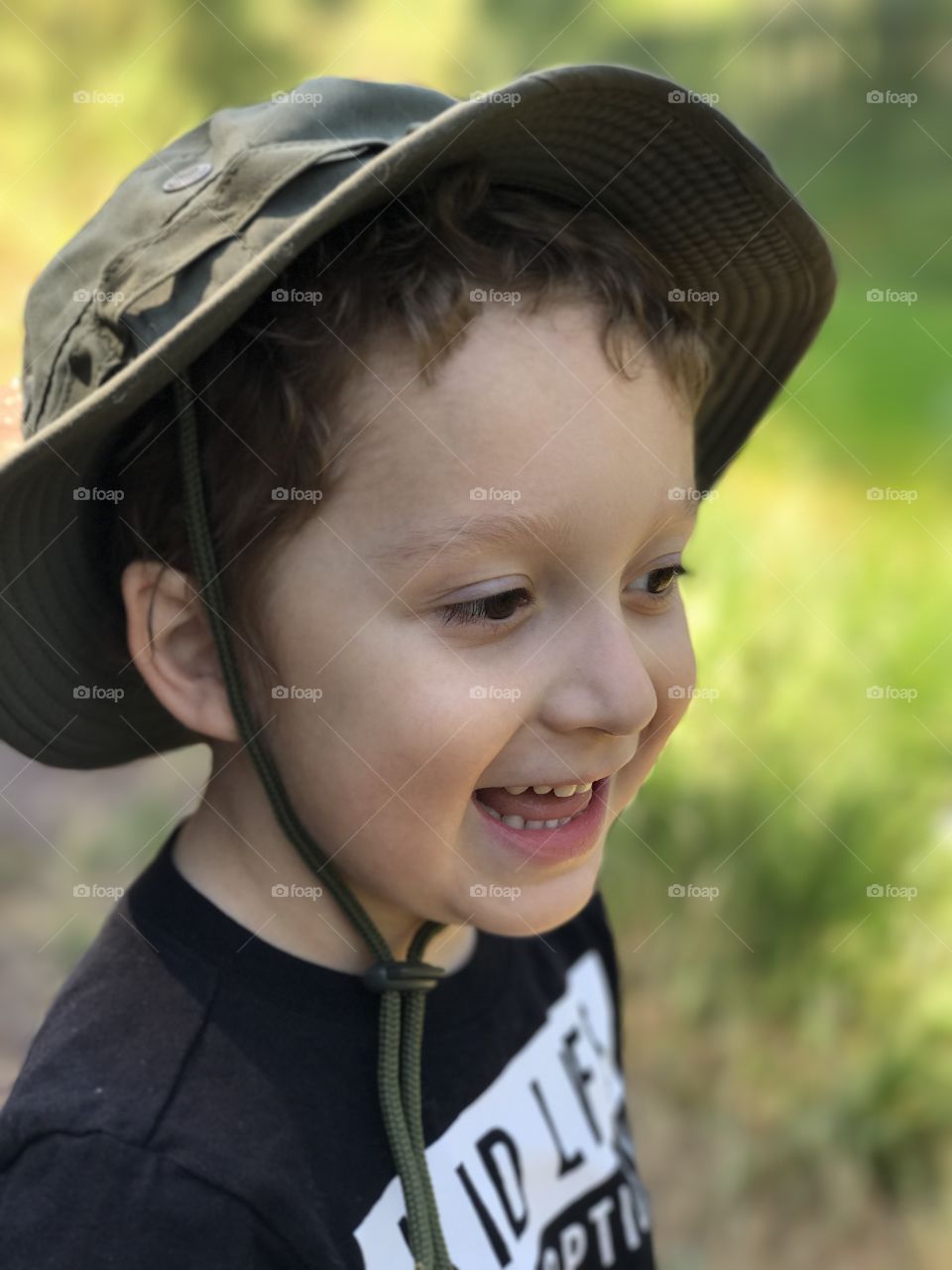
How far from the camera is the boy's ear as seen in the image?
141 cm

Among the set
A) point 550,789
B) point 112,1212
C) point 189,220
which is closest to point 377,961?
point 550,789

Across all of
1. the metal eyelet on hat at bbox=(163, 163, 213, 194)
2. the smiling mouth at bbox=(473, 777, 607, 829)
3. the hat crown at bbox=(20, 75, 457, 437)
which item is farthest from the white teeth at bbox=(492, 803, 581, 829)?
the metal eyelet on hat at bbox=(163, 163, 213, 194)

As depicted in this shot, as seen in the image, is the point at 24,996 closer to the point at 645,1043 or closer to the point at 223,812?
the point at 645,1043

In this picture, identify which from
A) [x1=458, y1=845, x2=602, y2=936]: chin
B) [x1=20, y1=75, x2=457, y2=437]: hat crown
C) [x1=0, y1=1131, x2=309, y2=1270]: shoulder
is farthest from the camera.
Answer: [x1=458, y1=845, x2=602, y2=936]: chin

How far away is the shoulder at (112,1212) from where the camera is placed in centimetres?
113

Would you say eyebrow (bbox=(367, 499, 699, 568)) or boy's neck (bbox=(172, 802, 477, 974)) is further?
boy's neck (bbox=(172, 802, 477, 974))

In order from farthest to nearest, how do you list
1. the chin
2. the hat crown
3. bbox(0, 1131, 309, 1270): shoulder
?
the chin, the hat crown, bbox(0, 1131, 309, 1270): shoulder

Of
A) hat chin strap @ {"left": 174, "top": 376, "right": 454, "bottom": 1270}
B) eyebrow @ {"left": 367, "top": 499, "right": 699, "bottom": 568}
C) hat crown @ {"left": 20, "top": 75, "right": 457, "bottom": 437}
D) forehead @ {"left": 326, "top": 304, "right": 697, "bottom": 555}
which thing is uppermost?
hat crown @ {"left": 20, "top": 75, "right": 457, "bottom": 437}

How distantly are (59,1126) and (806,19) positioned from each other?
7.08 m

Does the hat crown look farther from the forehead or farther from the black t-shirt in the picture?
the black t-shirt

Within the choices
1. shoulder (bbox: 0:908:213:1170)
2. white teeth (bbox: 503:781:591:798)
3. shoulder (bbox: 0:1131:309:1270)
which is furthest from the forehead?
shoulder (bbox: 0:1131:309:1270)

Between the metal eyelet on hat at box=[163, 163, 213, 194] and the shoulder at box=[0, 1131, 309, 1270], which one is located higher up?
the metal eyelet on hat at box=[163, 163, 213, 194]

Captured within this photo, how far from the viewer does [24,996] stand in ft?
8.82

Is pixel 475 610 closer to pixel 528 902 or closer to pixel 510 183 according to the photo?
pixel 528 902
